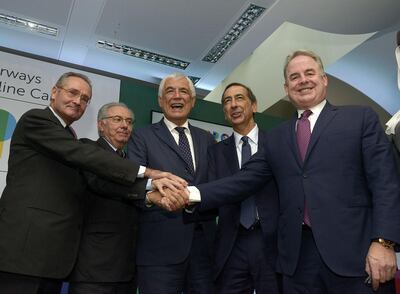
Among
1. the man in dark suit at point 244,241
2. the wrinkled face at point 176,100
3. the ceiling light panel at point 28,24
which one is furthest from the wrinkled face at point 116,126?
the ceiling light panel at point 28,24

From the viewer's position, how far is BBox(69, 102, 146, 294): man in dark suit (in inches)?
85.0

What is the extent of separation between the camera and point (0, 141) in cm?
387

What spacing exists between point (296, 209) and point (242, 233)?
1.52ft

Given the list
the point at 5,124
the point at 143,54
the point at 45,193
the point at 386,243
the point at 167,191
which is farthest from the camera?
the point at 143,54

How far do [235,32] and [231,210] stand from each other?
333 centimetres

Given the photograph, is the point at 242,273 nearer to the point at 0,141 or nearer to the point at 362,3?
the point at 0,141

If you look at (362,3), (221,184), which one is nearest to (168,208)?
(221,184)

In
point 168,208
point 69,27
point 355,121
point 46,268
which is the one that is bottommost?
point 46,268

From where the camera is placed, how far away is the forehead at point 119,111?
278 cm

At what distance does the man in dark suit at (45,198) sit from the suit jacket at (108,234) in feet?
0.31

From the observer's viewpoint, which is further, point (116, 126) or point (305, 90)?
point (116, 126)

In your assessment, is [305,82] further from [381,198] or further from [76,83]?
[76,83]

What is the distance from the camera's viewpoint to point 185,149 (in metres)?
2.40

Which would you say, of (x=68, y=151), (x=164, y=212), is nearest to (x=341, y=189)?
(x=164, y=212)
